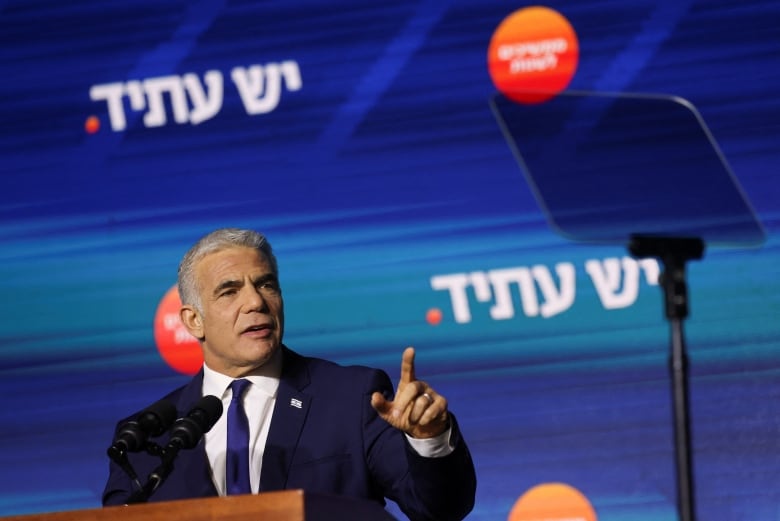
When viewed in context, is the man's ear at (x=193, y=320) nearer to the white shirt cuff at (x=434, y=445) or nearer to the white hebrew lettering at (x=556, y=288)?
the white shirt cuff at (x=434, y=445)

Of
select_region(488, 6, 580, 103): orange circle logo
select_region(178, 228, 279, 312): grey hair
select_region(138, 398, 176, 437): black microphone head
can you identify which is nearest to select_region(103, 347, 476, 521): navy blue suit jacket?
select_region(178, 228, 279, 312): grey hair

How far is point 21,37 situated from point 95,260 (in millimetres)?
819

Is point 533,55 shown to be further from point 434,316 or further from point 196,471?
point 196,471

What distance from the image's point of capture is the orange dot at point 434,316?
373 cm

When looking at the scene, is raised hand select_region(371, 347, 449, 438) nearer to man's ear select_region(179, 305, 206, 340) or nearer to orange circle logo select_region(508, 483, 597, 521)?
man's ear select_region(179, 305, 206, 340)

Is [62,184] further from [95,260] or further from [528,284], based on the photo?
[528,284]

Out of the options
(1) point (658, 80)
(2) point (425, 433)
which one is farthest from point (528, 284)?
(2) point (425, 433)

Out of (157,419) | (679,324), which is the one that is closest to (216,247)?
(157,419)

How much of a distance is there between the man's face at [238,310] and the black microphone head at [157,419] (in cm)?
52

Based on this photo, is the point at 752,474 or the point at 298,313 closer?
the point at 752,474

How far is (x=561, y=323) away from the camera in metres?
3.63

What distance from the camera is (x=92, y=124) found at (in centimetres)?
414

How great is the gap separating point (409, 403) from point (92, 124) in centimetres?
218

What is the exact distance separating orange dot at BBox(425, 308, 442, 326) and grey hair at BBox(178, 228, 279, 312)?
2.47 ft
